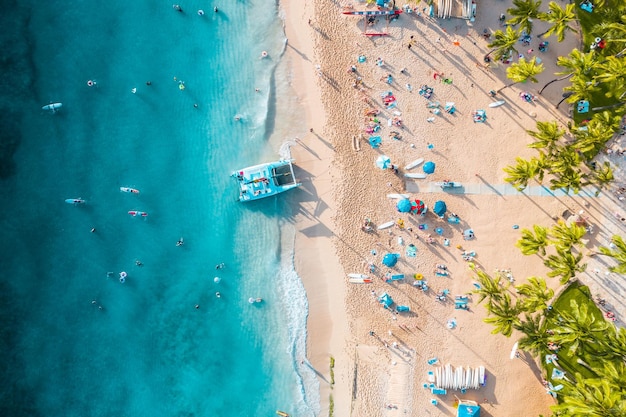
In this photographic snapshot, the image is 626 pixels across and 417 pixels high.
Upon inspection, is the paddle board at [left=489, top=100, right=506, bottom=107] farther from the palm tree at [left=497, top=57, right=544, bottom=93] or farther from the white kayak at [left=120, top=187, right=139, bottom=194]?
the white kayak at [left=120, top=187, right=139, bottom=194]

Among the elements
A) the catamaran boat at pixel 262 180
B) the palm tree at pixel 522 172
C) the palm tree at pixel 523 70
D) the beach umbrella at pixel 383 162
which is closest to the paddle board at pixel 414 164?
the beach umbrella at pixel 383 162

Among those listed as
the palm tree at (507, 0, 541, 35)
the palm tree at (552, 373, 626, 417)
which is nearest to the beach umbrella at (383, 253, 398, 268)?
the palm tree at (552, 373, 626, 417)

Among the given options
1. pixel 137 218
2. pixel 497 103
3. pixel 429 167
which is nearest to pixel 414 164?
pixel 429 167

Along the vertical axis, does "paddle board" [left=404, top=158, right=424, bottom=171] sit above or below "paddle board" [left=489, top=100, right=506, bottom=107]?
below

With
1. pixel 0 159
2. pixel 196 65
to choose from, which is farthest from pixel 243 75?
pixel 0 159

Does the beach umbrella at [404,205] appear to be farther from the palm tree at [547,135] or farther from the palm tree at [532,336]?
the palm tree at [532,336]

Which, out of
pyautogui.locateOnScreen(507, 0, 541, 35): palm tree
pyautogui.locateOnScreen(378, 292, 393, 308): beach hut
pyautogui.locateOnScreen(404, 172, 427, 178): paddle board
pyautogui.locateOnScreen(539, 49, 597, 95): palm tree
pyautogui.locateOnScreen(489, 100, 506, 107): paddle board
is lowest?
pyautogui.locateOnScreen(378, 292, 393, 308): beach hut

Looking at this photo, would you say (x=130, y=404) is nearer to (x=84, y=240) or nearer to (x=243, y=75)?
(x=84, y=240)
